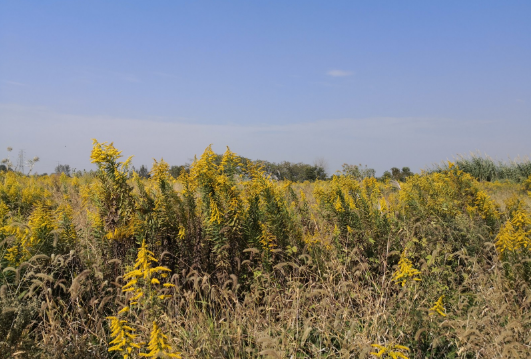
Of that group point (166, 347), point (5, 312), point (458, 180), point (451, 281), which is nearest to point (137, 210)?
point (5, 312)

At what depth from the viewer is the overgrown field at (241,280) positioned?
262 centimetres

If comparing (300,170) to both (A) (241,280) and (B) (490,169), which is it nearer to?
(B) (490,169)

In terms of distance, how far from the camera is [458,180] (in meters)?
5.79

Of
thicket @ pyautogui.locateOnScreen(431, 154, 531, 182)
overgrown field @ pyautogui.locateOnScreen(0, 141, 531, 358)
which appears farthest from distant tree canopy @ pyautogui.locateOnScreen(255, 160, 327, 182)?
overgrown field @ pyautogui.locateOnScreen(0, 141, 531, 358)

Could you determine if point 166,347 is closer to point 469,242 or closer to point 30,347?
point 30,347

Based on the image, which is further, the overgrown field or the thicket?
the thicket

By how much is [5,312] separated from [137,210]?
1.63 metres

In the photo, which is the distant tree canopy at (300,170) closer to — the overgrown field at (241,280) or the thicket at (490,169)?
the thicket at (490,169)

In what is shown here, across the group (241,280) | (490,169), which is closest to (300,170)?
(490,169)

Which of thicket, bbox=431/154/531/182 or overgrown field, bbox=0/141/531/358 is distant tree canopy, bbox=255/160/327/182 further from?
overgrown field, bbox=0/141/531/358

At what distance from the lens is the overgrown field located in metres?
2.62

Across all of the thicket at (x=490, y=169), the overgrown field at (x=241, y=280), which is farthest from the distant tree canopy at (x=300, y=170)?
the overgrown field at (x=241, y=280)

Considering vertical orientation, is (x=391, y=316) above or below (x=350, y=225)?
below

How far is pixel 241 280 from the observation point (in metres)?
3.72
